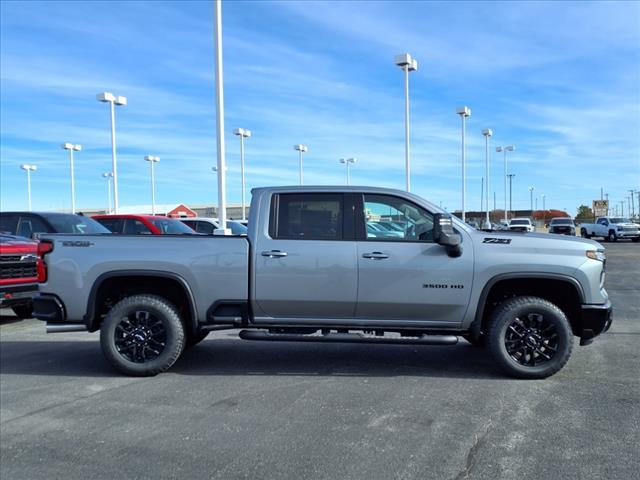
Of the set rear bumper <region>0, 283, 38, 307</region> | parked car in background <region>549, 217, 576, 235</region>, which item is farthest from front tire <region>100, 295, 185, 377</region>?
parked car in background <region>549, 217, 576, 235</region>

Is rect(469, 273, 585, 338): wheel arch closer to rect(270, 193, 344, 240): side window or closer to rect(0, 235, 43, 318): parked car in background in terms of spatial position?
rect(270, 193, 344, 240): side window

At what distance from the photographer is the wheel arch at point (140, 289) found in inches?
239

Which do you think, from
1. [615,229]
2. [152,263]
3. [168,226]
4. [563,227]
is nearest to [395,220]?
[152,263]

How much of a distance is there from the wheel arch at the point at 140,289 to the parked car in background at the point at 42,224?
215 inches

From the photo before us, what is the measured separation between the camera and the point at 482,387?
566 centimetres

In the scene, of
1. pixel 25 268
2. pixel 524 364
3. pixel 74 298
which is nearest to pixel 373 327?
pixel 524 364

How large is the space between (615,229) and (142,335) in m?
36.4

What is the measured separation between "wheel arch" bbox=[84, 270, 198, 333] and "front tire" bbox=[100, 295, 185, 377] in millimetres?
174

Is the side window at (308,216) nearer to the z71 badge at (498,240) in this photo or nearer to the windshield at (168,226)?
the z71 badge at (498,240)

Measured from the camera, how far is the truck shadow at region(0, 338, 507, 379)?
634cm

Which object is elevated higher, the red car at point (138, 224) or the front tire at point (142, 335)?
the red car at point (138, 224)

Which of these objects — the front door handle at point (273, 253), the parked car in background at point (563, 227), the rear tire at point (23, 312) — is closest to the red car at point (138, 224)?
the rear tire at point (23, 312)

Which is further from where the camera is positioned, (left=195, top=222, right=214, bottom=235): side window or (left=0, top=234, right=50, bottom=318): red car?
(left=195, top=222, right=214, bottom=235): side window

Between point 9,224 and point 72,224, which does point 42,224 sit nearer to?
point 72,224
